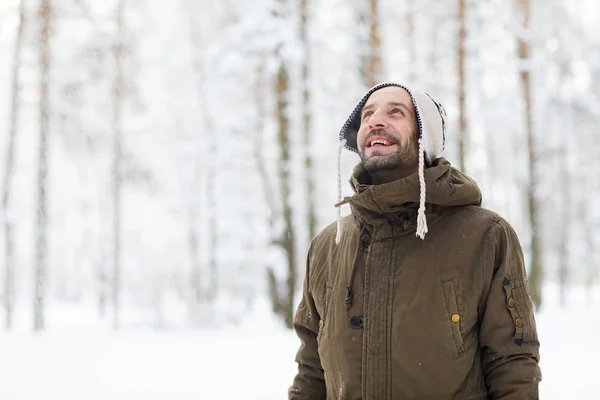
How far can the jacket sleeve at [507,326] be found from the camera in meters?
1.97

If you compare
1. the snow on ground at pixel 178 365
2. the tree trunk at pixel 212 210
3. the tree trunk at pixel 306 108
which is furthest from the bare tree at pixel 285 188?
the tree trunk at pixel 212 210

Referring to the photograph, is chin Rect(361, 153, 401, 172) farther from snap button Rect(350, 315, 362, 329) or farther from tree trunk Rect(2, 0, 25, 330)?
→ tree trunk Rect(2, 0, 25, 330)

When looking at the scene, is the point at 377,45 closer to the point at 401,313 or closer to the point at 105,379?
the point at 105,379

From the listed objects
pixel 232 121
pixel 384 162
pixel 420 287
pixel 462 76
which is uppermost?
pixel 462 76

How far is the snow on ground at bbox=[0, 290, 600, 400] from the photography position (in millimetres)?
7281

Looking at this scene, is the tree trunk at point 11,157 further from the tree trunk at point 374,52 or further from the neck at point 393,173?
the neck at point 393,173

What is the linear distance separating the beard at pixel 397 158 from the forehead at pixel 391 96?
0.49ft

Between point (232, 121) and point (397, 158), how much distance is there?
551 inches

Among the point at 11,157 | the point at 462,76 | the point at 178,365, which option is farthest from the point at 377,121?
the point at 11,157

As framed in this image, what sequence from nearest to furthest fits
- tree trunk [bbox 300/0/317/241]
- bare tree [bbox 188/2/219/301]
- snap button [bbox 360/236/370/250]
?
1. snap button [bbox 360/236/370/250]
2. tree trunk [bbox 300/0/317/241]
3. bare tree [bbox 188/2/219/301]

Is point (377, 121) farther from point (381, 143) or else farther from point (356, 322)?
point (356, 322)

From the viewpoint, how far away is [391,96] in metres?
2.42

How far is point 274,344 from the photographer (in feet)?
35.2

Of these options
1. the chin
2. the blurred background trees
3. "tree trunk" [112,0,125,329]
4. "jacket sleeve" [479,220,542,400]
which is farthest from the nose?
"tree trunk" [112,0,125,329]
